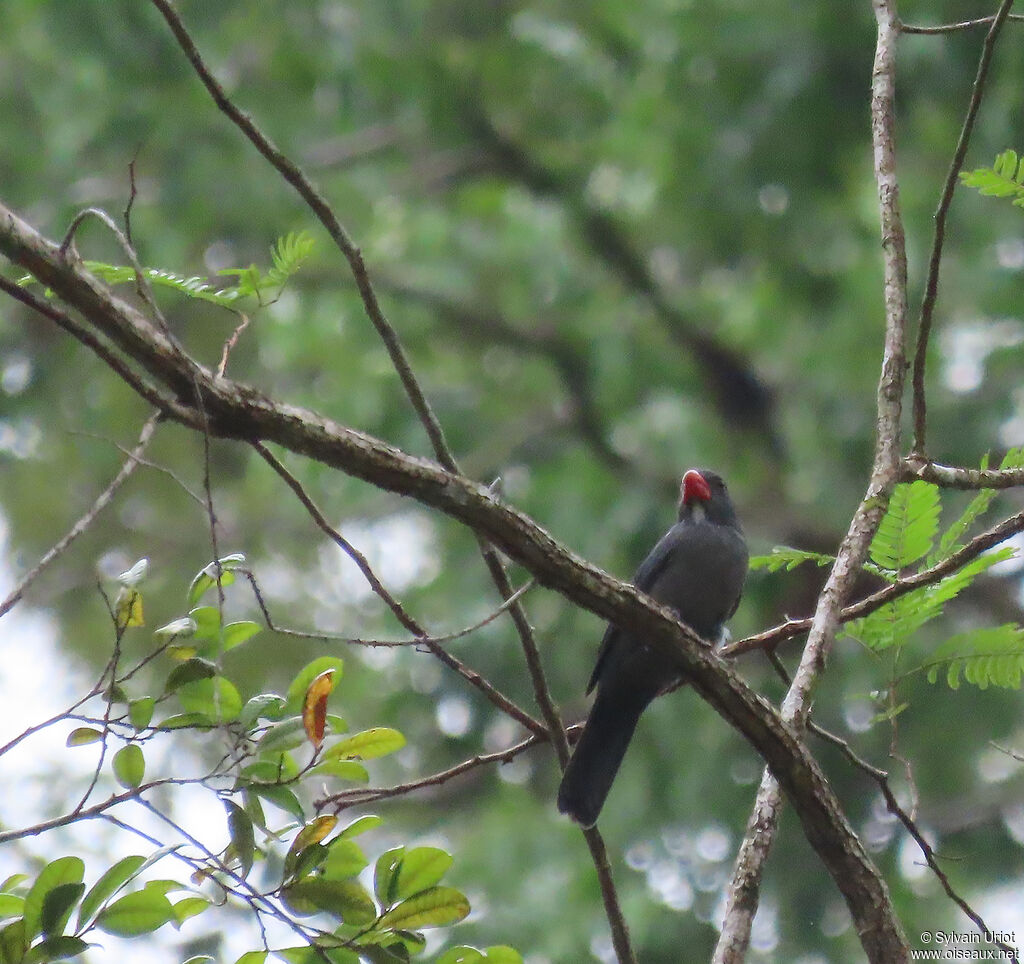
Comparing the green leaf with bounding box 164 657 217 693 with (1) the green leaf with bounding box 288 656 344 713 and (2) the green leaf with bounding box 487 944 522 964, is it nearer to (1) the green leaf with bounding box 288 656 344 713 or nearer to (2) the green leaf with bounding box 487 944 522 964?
(1) the green leaf with bounding box 288 656 344 713

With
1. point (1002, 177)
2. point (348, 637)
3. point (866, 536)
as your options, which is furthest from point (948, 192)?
point (348, 637)

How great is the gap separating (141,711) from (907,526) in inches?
66.6

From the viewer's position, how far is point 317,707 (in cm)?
237

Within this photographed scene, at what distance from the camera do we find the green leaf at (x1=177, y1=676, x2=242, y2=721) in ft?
7.95

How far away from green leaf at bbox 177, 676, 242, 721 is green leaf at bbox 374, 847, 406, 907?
38cm

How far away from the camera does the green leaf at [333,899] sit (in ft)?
7.69

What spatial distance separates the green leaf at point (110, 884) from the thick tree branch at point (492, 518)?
0.75m

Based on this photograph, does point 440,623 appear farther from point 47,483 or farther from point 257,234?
point 47,483

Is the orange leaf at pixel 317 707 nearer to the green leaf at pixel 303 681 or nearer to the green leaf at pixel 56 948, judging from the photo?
the green leaf at pixel 303 681


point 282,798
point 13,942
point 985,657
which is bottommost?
point 13,942

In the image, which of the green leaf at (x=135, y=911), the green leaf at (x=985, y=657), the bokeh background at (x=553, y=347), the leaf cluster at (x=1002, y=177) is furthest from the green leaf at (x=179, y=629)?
the bokeh background at (x=553, y=347)

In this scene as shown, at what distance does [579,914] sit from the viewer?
265 inches

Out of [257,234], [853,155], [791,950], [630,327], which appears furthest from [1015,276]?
[257,234]

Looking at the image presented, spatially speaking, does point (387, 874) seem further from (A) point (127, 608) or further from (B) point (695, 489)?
(B) point (695, 489)
